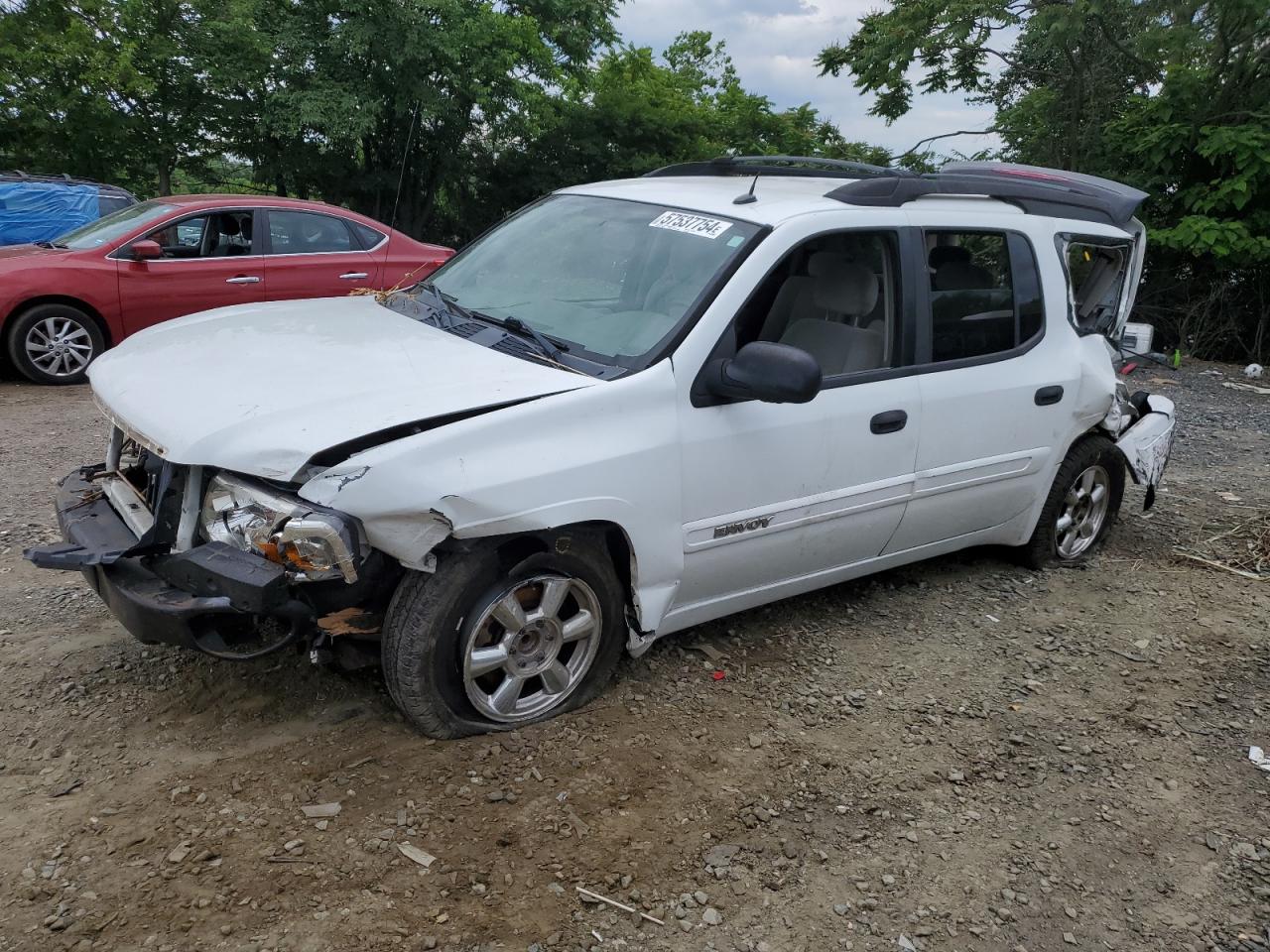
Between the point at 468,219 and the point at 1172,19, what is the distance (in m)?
10.6

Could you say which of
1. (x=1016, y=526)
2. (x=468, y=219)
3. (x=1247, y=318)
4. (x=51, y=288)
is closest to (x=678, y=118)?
(x=468, y=219)

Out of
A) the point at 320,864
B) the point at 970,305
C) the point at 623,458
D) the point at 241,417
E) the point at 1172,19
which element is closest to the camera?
the point at 320,864

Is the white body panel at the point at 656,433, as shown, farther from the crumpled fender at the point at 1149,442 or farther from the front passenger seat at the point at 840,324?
the crumpled fender at the point at 1149,442

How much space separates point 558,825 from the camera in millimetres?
2998

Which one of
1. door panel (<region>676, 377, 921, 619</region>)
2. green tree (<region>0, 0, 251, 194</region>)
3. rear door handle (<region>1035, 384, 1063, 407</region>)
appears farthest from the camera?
green tree (<region>0, 0, 251, 194</region>)

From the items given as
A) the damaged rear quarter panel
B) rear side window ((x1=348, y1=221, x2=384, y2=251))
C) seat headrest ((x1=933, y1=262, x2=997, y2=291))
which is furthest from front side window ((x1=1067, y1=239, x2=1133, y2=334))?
rear side window ((x1=348, y1=221, x2=384, y2=251))

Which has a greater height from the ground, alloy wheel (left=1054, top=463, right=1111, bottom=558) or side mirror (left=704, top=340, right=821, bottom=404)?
side mirror (left=704, top=340, right=821, bottom=404)

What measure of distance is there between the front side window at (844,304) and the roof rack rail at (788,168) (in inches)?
17.9

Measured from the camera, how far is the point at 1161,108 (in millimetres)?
12328

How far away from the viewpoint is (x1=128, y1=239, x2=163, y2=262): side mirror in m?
8.20

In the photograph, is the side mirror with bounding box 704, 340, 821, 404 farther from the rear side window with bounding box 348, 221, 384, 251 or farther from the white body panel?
the rear side window with bounding box 348, 221, 384, 251

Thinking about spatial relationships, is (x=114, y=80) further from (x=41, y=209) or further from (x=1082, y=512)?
(x=1082, y=512)

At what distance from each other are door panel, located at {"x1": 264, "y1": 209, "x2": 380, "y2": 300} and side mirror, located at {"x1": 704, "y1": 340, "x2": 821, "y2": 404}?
6248mm

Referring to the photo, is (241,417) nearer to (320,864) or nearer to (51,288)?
(320,864)
